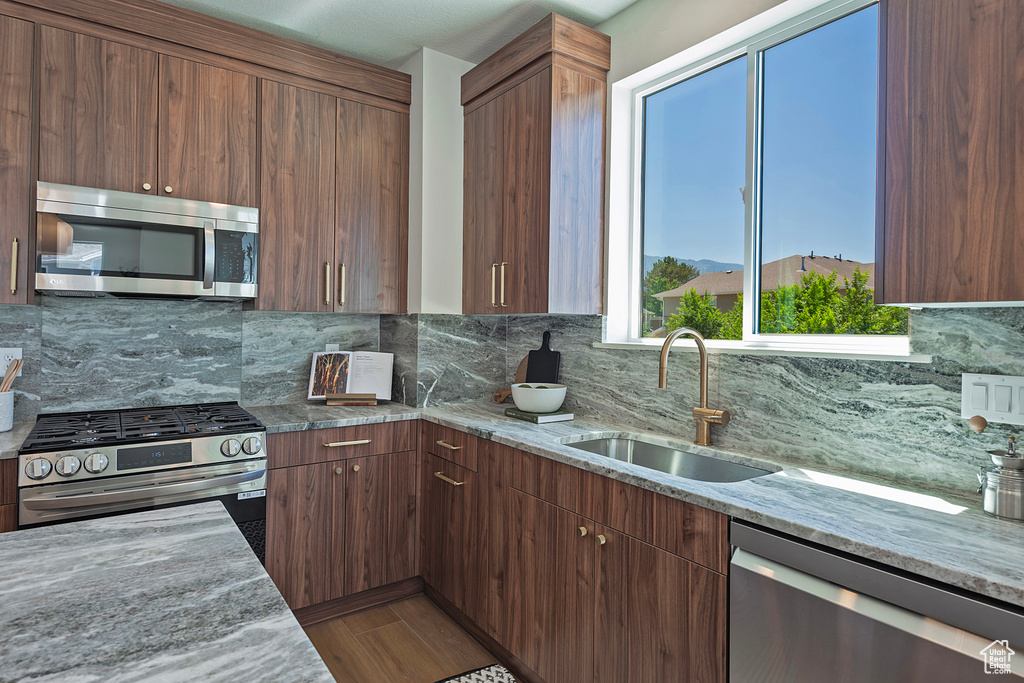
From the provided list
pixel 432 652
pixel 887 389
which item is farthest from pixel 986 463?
pixel 432 652

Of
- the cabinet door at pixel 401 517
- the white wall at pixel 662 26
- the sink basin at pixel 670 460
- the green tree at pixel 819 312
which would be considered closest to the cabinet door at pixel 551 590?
the sink basin at pixel 670 460

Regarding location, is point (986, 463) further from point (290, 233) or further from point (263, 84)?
point (263, 84)

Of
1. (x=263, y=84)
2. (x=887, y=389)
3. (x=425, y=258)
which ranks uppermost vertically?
(x=263, y=84)

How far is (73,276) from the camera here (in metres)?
2.22

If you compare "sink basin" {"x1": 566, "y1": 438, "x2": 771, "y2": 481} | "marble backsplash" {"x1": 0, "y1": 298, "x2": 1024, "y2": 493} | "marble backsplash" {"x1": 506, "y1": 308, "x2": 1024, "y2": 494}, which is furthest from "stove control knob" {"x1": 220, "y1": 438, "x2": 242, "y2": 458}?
"marble backsplash" {"x1": 506, "y1": 308, "x2": 1024, "y2": 494}

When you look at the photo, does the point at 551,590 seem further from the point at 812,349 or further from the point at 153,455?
the point at 153,455

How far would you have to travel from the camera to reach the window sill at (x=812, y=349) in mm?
1680

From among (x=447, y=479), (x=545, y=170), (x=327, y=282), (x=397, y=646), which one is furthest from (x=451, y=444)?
(x=545, y=170)

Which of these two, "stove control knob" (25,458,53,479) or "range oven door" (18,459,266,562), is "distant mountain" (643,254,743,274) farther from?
"stove control knob" (25,458,53,479)

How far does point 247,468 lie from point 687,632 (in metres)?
1.72

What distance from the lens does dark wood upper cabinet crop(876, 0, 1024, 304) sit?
3.95 feet

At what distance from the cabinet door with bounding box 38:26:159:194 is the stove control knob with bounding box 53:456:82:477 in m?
1.07

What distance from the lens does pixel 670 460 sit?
2.16 m

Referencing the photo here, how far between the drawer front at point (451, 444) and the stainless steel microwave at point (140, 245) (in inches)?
40.8
